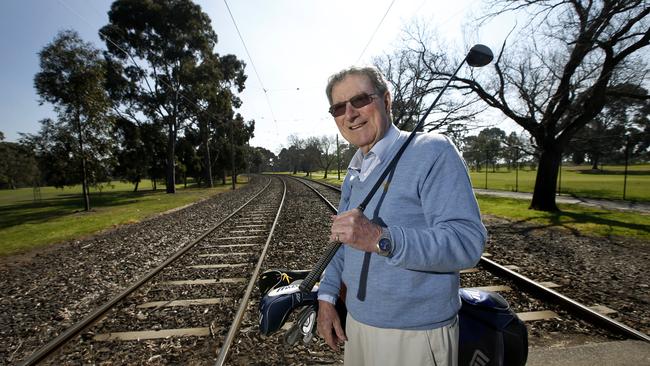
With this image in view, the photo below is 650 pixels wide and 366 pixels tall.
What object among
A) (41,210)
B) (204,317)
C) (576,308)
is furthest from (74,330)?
(41,210)

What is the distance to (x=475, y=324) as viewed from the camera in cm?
Answer: 159

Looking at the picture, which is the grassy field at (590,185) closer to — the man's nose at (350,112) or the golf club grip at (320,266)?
the man's nose at (350,112)

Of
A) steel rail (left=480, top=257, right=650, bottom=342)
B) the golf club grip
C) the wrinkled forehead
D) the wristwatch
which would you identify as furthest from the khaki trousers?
steel rail (left=480, top=257, right=650, bottom=342)

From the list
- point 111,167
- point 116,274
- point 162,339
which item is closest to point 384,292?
point 162,339

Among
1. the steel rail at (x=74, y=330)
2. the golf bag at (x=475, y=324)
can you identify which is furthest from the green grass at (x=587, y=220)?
the steel rail at (x=74, y=330)

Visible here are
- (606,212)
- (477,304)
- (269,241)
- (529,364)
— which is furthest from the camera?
(606,212)

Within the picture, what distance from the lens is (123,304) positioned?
15.5 feet

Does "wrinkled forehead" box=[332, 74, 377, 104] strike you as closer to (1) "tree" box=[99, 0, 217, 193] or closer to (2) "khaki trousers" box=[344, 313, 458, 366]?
(2) "khaki trousers" box=[344, 313, 458, 366]

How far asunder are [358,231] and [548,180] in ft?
50.4

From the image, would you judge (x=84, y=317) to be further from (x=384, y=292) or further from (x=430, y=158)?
(x=430, y=158)

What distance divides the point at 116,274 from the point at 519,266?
784cm

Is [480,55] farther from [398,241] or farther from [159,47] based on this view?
[159,47]

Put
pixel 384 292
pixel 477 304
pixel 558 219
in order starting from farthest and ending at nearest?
pixel 558 219 < pixel 477 304 < pixel 384 292

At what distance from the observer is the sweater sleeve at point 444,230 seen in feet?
4.07
